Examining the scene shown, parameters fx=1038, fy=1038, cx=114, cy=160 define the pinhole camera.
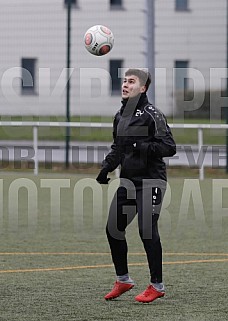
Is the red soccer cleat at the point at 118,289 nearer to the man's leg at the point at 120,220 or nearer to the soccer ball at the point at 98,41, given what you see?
the man's leg at the point at 120,220

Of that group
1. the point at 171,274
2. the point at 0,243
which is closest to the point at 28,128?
the point at 0,243

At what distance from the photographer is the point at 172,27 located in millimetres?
25953

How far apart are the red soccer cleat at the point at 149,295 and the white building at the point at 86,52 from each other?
14.0m

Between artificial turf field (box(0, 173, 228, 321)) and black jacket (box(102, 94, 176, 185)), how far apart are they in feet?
3.24

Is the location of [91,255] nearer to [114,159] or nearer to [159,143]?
[114,159]

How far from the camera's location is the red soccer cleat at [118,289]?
7.77 metres

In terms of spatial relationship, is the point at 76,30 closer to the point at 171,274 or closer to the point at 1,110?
the point at 1,110

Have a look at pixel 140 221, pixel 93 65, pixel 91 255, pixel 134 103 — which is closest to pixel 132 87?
pixel 134 103

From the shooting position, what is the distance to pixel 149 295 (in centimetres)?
761

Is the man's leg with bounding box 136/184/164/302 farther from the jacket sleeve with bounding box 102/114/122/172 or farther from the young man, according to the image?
the jacket sleeve with bounding box 102/114/122/172

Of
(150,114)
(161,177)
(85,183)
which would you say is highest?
(150,114)

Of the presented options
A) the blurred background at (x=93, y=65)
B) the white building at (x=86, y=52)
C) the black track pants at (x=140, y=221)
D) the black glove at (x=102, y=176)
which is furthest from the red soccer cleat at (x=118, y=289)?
the white building at (x=86, y=52)

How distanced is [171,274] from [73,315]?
7.24 ft

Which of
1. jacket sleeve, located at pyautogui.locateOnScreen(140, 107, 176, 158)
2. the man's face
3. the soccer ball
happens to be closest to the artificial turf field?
jacket sleeve, located at pyautogui.locateOnScreen(140, 107, 176, 158)
